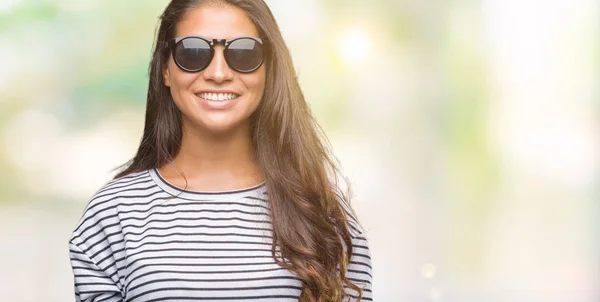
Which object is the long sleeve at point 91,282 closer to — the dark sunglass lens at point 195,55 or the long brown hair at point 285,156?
the long brown hair at point 285,156

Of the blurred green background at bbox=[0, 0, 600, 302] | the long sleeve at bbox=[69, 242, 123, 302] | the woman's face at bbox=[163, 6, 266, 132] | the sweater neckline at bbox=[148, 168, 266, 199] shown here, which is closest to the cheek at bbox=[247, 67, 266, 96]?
the woman's face at bbox=[163, 6, 266, 132]

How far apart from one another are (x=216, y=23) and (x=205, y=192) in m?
0.43

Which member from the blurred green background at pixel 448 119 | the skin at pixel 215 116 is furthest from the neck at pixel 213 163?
the blurred green background at pixel 448 119

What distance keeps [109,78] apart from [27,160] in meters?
0.51

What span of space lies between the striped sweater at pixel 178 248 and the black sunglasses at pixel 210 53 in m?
0.32

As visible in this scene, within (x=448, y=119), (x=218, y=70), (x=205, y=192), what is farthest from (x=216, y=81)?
(x=448, y=119)

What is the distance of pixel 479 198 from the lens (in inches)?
179

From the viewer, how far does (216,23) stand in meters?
2.44

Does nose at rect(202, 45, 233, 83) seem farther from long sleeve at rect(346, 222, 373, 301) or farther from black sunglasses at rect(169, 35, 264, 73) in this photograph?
long sleeve at rect(346, 222, 373, 301)

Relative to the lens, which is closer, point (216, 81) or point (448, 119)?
point (216, 81)

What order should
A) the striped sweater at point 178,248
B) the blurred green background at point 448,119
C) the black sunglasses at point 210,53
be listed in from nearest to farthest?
1. the striped sweater at point 178,248
2. the black sunglasses at point 210,53
3. the blurred green background at point 448,119

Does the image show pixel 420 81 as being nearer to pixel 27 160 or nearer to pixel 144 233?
pixel 27 160

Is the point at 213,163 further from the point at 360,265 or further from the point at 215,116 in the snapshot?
the point at 360,265

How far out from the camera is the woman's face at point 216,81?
7.82 ft
